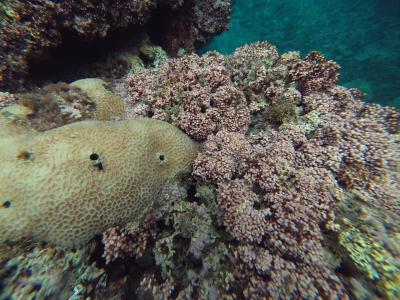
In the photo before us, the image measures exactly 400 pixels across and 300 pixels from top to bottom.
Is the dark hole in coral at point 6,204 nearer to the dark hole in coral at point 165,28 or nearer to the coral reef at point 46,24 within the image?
the coral reef at point 46,24

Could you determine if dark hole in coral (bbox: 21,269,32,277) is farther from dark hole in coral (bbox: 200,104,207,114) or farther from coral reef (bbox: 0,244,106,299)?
dark hole in coral (bbox: 200,104,207,114)

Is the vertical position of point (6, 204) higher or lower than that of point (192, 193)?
lower

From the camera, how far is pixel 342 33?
2203 cm

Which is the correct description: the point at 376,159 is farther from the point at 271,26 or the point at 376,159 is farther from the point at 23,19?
the point at 271,26

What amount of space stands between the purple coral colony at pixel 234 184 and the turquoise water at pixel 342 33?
1581 cm

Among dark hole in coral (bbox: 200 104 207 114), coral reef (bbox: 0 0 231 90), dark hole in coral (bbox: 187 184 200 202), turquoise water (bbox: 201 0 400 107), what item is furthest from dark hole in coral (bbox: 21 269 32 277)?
turquoise water (bbox: 201 0 400 107)

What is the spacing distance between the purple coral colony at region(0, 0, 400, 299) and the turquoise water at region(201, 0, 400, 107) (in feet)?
51.9

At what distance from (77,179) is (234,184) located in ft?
6.18

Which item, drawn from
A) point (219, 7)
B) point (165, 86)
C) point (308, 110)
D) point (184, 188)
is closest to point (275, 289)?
point (184, 188)

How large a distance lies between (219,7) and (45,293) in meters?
8.81

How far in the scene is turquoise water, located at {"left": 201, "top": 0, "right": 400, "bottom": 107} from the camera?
1855cm

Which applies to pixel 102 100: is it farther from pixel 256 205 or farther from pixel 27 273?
pixel 256 205

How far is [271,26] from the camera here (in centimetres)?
2311

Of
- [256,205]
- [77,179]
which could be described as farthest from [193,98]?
[77,179]
